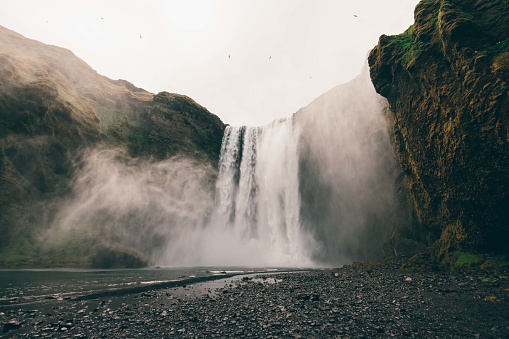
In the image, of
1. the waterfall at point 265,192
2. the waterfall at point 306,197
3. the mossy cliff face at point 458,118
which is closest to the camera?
the mossy cliff face at point 458,118

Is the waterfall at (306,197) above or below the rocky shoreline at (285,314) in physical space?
above

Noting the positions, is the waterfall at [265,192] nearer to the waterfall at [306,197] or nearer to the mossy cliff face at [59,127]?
the waterfall at [306,197]

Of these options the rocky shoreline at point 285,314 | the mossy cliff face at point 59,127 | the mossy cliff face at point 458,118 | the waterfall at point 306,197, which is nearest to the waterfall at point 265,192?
the waterfall at point 306,197

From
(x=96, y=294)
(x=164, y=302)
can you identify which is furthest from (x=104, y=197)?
(x=164, y=302)

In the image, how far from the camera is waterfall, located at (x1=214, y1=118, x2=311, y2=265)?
43.2 metres

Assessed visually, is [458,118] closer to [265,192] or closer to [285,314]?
A: [285,314]

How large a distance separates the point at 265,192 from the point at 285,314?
39852mm

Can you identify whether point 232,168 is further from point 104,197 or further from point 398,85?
point 398,85

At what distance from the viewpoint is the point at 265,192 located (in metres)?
48.5

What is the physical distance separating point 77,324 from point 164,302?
3.57 meters

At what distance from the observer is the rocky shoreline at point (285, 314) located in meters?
7.03

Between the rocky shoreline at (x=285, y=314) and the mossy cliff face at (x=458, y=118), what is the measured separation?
5.86 m

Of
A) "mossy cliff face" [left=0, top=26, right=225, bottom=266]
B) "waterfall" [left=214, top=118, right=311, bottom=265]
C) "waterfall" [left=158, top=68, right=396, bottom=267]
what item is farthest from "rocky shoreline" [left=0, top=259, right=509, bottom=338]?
"waterfall" [left=214, top=118, right=311, bottom=265]

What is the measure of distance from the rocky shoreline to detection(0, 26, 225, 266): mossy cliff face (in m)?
24.6
